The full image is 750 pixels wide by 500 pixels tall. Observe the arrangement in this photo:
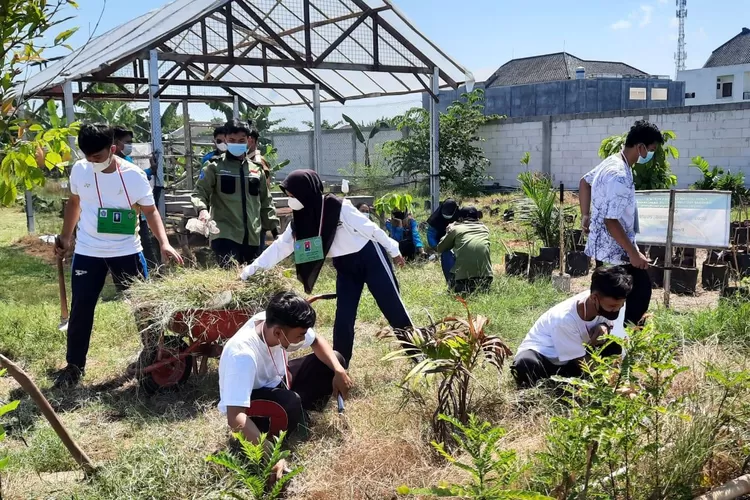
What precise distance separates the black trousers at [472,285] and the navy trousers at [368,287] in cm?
237

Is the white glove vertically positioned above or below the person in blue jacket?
above

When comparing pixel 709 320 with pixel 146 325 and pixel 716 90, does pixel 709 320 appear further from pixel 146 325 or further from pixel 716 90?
pixel 716 90

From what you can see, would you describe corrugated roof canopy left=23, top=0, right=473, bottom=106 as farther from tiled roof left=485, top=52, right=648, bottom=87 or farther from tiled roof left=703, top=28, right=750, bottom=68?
tiled roof left=703, top=28, right=750, bottom=68

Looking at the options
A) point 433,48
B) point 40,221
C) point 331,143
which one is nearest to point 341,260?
point 433,48

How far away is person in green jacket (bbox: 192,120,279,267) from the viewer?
5332 millimetres

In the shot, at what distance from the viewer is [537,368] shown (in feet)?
12.3

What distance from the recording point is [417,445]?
317 cm

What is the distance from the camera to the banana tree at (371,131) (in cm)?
2036

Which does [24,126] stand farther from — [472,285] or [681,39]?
[681,39]

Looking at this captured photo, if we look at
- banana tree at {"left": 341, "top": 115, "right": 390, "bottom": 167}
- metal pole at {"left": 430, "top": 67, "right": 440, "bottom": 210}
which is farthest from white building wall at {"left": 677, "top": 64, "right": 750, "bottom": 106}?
metal pole at {"left": 430, "top": 67, "right": 440, "bottom": 210}

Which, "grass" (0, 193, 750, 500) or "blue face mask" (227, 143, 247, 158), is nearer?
"grass" (0, 193, 750, 500)

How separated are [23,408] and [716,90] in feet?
151

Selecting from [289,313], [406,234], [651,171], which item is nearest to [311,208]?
[289,313]

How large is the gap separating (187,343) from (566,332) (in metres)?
2.28
